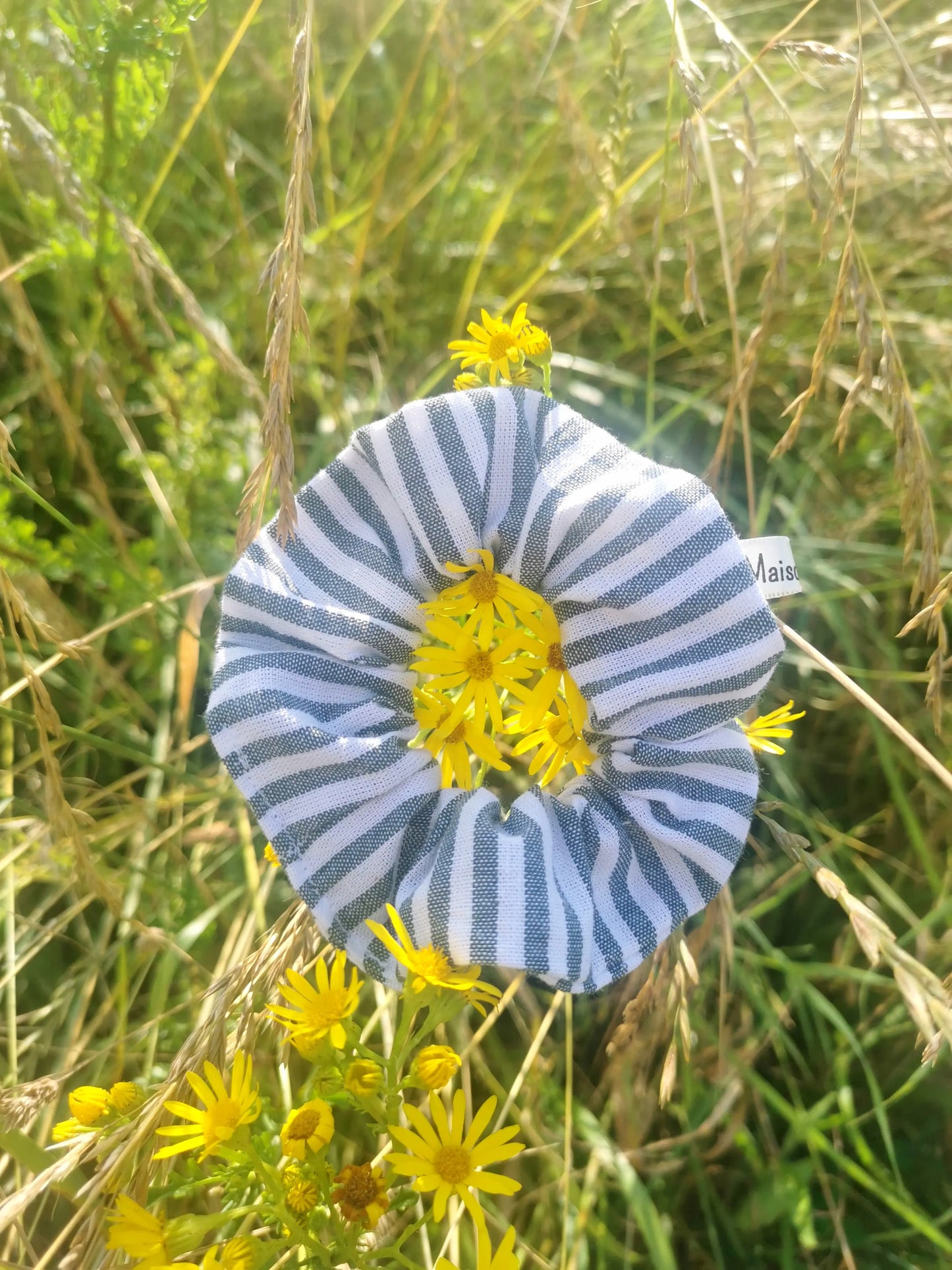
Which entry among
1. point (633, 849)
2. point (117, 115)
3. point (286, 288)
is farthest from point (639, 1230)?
point (117, 115)

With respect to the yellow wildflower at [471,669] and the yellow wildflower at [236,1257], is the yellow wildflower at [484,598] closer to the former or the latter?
the yellow wildflower at [471,669]

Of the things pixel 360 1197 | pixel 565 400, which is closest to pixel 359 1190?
pixel 360 1197

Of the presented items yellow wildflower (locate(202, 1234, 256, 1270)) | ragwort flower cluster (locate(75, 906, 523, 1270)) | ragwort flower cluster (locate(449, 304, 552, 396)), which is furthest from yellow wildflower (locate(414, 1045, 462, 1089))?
ragwort flower cluster (locate(449, 304, 552, 396))

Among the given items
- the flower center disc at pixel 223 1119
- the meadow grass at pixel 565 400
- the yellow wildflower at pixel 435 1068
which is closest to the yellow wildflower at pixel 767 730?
the meadow grass at pixel 565 400

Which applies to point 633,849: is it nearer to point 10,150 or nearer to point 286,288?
point 286,288

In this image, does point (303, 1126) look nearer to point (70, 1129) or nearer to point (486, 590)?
point (70, 1129)

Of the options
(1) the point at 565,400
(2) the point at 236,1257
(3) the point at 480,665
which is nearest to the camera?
(2) the point at 236,1257
